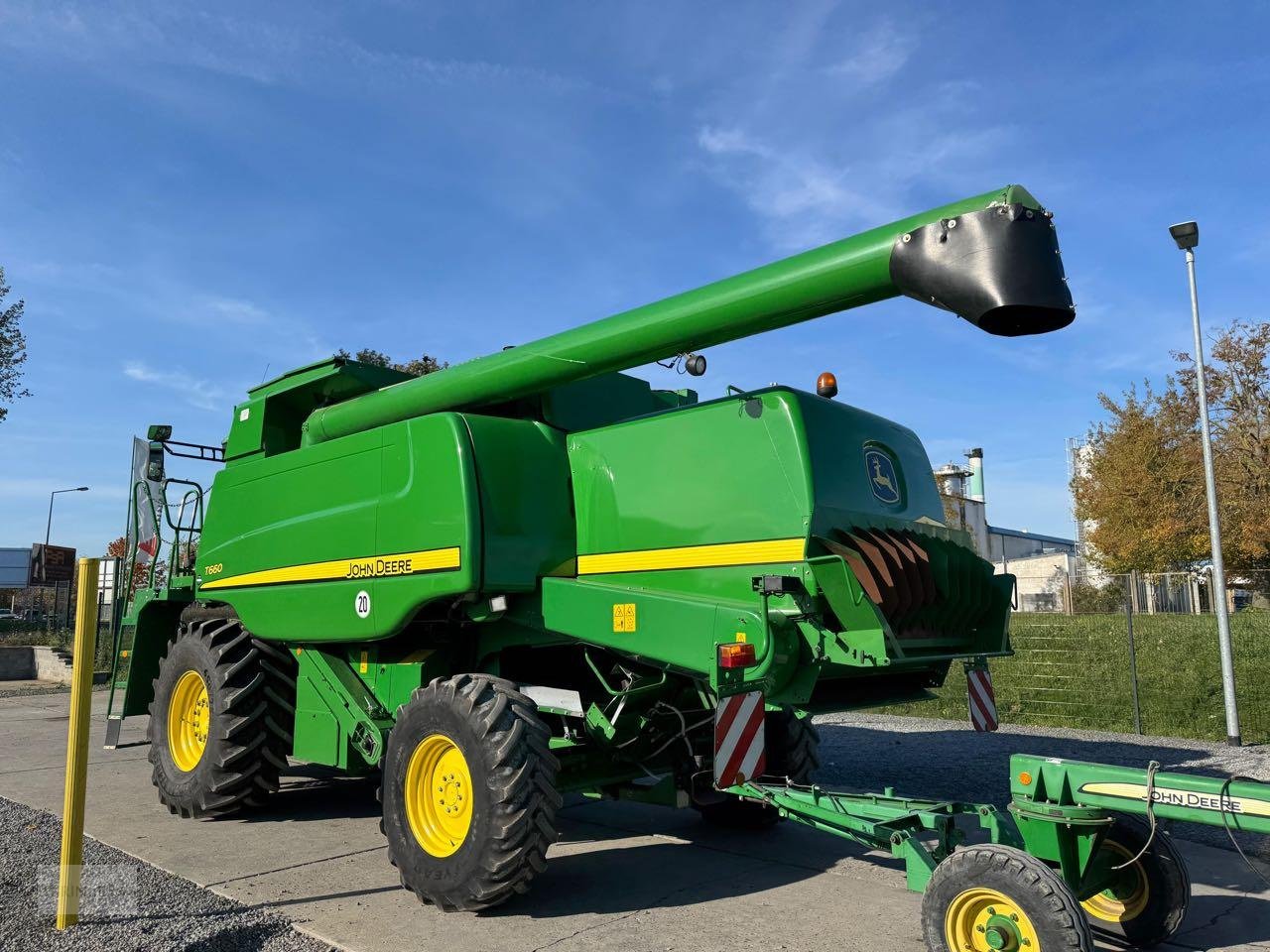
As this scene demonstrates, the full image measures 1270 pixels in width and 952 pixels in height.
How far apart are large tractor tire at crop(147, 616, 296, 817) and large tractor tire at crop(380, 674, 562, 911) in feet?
6.93

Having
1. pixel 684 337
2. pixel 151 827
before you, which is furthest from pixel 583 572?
pixel 151 827

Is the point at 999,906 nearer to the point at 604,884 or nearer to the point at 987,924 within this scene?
the point at 987,924

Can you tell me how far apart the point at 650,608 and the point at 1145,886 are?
8.62 ft

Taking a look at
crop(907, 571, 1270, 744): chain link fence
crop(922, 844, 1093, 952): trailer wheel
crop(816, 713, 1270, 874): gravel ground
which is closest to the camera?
crop(922, 844, 1093, 952): trailer wheel

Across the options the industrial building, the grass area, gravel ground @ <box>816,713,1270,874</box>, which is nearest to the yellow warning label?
gravel ground @ <box>816,713,1270,874</box>

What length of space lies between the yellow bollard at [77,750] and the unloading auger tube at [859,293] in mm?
2408

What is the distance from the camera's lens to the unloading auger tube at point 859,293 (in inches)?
155

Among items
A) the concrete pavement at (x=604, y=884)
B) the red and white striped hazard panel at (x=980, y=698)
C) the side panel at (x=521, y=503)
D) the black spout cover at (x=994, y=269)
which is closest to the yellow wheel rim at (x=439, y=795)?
the concrete pavement at (x=604, y=884)

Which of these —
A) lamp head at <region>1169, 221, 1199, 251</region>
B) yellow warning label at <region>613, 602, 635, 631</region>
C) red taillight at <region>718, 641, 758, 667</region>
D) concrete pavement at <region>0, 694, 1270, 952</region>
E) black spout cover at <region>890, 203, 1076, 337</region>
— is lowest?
concrete pavement at <region>0, 694, 1270, 952</region>

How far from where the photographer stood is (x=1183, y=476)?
27109 millimetres

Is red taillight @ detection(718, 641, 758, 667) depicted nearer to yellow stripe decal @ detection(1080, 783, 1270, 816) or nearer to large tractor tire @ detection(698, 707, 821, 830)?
yellow stripe decal @ detection(1080, 783, 1270, 816)

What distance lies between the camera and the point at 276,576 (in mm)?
6945

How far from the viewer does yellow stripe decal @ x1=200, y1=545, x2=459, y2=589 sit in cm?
559

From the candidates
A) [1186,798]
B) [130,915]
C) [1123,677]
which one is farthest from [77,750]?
[1123,677]
